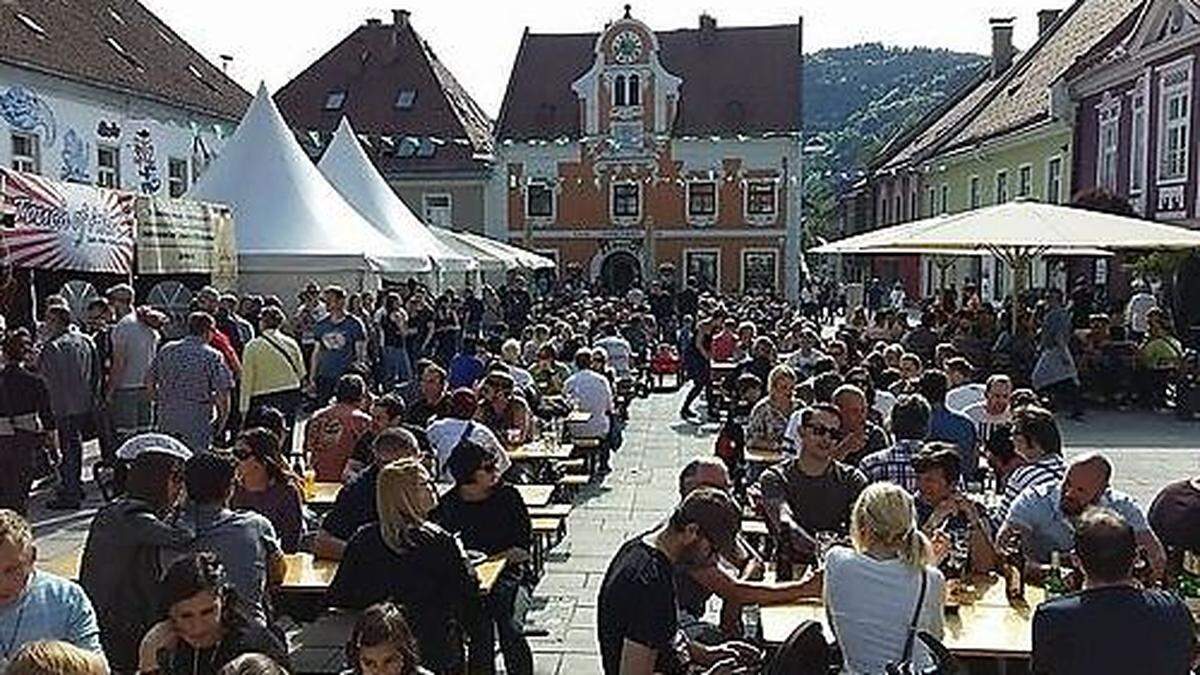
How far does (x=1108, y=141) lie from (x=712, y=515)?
981 inches

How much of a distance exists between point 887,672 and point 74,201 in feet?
39.3

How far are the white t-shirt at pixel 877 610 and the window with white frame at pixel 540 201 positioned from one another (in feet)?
138

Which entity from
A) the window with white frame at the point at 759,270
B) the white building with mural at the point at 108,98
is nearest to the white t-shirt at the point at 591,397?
the white building with mural at the point at 108,98

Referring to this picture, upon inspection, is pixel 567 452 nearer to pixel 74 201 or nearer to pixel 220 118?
pixel 74 201

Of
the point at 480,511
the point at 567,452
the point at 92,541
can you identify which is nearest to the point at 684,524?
the point at 480,511

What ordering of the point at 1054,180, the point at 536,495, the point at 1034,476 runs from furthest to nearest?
the point at 1054,180 < the point at 536,495 < the point at 1034,476

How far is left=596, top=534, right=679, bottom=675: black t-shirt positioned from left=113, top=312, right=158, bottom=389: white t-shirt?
759cm

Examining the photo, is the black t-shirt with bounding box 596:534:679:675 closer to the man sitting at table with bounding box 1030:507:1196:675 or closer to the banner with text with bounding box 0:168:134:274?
the man sitting at table with bounding box 1030:507:1196:675

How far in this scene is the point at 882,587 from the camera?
4.76 m

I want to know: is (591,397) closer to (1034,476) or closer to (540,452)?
(540,452)

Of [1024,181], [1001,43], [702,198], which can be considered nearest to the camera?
[1024,181]

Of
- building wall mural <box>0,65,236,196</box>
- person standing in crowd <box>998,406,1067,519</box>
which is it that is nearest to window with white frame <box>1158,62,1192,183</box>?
person standing in crowd <box>998,406,1067,519</box>

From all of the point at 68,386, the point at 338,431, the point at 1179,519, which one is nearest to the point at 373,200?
the point at 68,386

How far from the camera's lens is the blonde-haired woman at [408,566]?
542 cm
